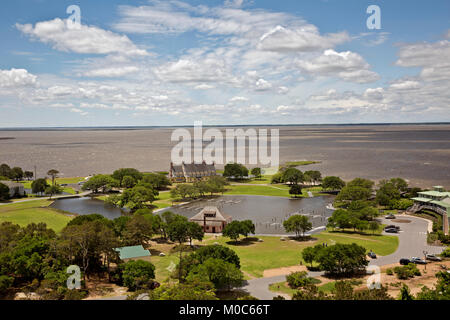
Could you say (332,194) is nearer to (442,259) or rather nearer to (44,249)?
(442,259)

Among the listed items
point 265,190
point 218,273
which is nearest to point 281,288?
point 218,273

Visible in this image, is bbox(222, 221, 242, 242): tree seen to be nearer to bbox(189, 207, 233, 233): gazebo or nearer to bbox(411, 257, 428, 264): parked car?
bbox(189, 207, 233, 233): gazebo

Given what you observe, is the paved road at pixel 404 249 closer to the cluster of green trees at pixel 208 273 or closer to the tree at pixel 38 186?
the cluster of green trees at pixel 208 273

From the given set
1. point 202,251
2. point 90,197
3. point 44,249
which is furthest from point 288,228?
point 90,197

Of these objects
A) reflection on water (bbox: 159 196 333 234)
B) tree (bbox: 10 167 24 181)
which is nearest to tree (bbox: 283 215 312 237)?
reflection on water (bbox: 159 196 333 234)

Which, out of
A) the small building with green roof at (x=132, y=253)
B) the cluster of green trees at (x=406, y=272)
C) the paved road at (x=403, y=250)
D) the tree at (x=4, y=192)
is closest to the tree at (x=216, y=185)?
the paved road at (x=403, y=250)

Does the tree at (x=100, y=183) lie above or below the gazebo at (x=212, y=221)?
above

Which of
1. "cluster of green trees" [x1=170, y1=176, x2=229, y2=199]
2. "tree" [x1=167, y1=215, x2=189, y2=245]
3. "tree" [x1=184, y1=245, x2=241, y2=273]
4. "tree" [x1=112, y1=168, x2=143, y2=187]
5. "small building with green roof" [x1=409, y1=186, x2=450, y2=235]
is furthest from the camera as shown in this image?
"tree" [x1=112, y1=168, x2=143, y2=187]
